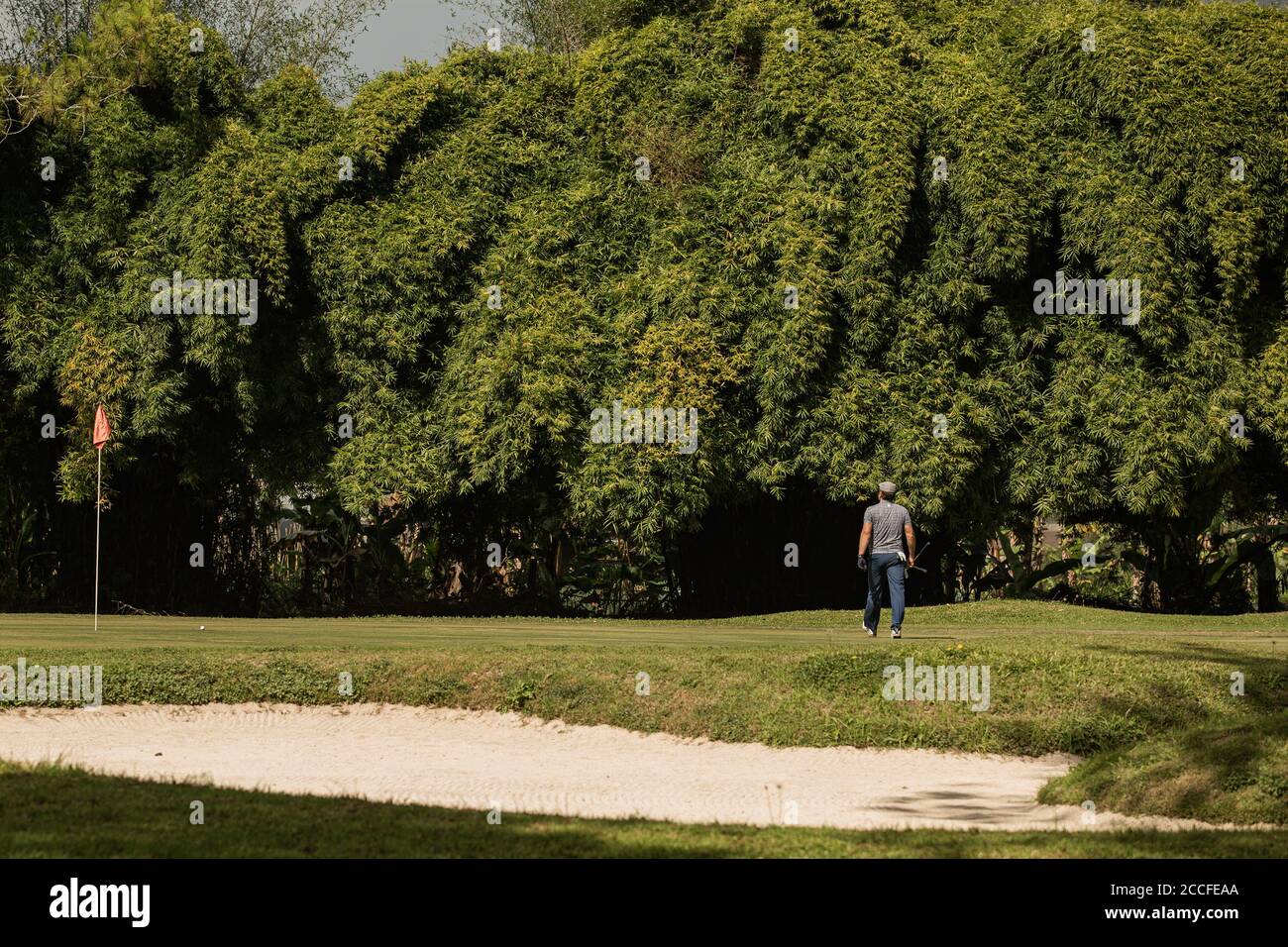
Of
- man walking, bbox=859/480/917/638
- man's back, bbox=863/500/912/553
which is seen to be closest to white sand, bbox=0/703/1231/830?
man walking, bbox=859/480/917/638

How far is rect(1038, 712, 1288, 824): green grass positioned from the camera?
28.8 ft

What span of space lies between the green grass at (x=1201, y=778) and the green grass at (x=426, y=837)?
96cm

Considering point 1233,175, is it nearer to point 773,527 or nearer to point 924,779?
point 773,527

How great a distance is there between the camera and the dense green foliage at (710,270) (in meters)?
22.1

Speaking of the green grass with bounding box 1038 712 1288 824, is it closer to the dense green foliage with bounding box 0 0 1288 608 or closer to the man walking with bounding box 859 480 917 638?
the man walking with bounding box 859 480 917 638

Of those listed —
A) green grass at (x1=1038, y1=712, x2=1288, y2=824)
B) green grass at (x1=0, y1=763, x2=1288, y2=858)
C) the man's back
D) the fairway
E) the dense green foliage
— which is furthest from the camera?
the dense green foliage

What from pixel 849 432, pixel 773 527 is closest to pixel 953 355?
pixel 849 432

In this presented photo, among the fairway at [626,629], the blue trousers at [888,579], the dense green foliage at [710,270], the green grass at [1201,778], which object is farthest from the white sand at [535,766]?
the dense green foliage at [710,270]

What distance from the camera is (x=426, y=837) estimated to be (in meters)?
7.43

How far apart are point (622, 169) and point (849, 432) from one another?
5757 millimetres

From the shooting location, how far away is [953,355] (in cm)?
2294

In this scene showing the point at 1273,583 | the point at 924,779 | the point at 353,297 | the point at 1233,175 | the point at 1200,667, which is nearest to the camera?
the point at 924,779

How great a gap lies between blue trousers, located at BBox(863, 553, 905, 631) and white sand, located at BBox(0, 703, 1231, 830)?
4944 mm


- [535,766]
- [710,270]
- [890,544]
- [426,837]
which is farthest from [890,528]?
[426,837]
